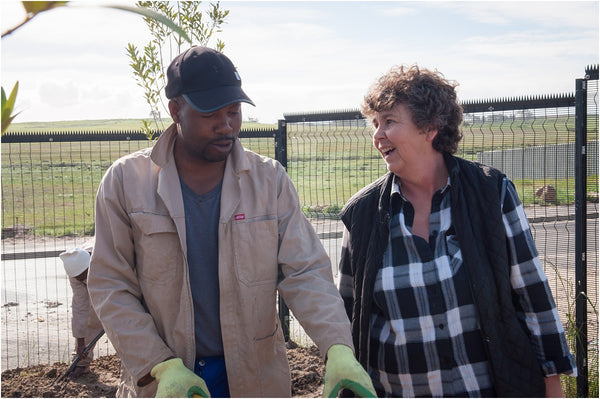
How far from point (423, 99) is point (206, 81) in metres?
0.97

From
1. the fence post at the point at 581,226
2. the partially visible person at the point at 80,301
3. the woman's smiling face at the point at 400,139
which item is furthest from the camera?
the partially visible person at the point at 80,301

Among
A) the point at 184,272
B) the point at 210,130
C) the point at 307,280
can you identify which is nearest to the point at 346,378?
A: the point at 307,280

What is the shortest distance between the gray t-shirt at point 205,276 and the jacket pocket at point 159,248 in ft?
0.17

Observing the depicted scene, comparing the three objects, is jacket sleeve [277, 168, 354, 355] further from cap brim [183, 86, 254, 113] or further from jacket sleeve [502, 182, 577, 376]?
jacket sleeve [502, 182, 577, 376]

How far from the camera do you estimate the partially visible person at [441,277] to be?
7.68 ft

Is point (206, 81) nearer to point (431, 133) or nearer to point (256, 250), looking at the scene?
point (256, 250)

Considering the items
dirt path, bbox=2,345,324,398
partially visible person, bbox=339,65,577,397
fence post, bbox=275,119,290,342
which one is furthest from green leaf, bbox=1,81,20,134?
fence post, bbox=275,119,290,342

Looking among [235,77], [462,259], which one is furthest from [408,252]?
[235,77]

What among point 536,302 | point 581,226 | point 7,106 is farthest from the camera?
point 581,226

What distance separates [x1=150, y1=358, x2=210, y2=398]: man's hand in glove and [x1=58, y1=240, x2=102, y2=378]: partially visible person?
9.50ft

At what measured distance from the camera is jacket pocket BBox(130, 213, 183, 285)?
7.05 ft

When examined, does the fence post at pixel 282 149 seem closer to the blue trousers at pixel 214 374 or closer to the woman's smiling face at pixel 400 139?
the woman's smiling face at pixel 400 139

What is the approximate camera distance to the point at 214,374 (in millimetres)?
2195

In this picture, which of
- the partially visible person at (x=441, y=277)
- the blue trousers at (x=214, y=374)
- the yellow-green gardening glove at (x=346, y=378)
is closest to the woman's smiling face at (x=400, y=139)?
the partially visible person at (x=441, y=277)
